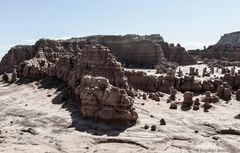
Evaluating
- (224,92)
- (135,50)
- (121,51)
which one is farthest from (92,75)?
(121,51)

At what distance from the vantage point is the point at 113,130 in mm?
31016

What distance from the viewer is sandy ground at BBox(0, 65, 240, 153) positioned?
27.8 metres

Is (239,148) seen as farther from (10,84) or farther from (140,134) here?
(10,84)

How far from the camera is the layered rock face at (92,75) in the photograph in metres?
32.6

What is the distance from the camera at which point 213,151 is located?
27234 millimetres

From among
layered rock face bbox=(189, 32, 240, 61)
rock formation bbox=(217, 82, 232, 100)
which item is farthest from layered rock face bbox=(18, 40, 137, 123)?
layered rock face bbox=(189, 32, 240, 61)

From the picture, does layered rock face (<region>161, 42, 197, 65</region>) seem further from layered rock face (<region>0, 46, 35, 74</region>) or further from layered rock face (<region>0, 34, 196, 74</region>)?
layered rock face (<region>0, 46, 35, 74</region>)

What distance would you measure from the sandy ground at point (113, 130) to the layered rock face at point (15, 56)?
30570mm

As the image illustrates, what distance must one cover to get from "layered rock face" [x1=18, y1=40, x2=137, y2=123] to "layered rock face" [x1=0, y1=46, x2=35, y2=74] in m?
3.02

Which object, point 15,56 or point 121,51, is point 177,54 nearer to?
point 121,51

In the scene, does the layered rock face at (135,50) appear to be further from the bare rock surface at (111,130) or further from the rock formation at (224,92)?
the bare rock surface at (111,130)

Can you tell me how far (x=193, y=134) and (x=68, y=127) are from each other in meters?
9.93

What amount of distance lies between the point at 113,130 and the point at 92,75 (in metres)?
12.3

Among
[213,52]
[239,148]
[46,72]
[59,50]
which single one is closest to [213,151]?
[239,148]
